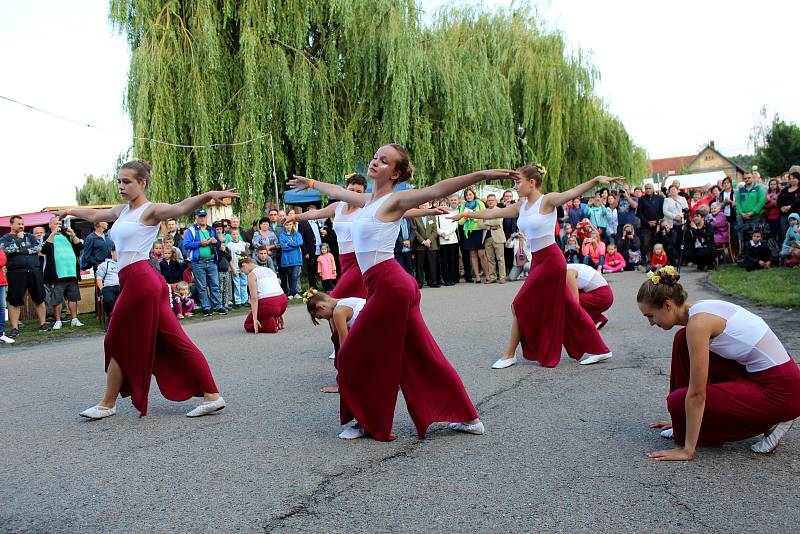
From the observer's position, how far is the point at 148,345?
622 centimetres

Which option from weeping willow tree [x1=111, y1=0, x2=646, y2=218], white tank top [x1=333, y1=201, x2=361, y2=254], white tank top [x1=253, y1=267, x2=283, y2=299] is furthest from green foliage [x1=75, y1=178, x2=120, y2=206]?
white tank top [x1=333, y1=201, x2=361, y2=254]

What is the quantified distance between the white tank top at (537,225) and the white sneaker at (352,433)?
133 inches

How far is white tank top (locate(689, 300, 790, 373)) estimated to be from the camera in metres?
4.50

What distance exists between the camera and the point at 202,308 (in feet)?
52.2

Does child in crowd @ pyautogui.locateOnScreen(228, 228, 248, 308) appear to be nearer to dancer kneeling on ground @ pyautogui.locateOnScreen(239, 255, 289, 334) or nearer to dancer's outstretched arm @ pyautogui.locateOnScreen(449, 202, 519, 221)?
dancer kneeling on ground @ pyautogui.locateOnScreen(239, 255, 289, 334)

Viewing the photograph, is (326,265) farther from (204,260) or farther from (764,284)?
(764,284)

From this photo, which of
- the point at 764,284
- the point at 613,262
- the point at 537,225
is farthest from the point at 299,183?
the point at 613,262

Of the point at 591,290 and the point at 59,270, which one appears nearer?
the point at 591,290

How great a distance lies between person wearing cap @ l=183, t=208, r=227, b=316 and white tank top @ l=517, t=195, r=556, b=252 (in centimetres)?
911

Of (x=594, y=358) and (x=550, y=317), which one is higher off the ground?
(x=550, y=317)

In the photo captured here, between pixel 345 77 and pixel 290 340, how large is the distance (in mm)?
12509

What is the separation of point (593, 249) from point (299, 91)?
8594 millimetres

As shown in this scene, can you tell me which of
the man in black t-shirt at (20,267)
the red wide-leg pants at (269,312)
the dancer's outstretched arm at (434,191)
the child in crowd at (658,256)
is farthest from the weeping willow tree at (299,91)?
the dancer's outstretched arm at (434,191)

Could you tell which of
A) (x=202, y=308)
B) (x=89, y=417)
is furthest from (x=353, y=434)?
(x=202, y=308)
